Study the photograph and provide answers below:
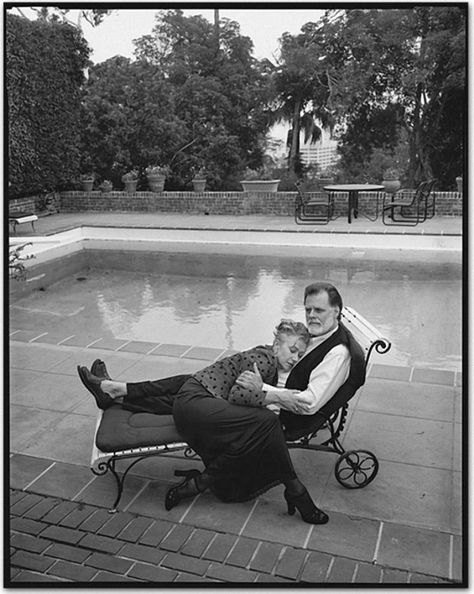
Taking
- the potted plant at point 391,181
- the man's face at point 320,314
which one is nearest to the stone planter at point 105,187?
the potted plant at point 391,181

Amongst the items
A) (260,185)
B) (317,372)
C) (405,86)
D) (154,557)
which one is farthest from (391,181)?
(154,557)

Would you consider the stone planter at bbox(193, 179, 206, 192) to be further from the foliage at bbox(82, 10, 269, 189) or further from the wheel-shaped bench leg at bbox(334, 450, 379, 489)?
the wheel-shaped bench leg at bbox(334, 450, 379, 489)

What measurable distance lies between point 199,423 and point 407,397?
1.45m

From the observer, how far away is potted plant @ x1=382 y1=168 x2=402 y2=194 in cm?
1074

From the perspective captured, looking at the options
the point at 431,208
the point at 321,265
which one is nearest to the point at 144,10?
the point at 321,265

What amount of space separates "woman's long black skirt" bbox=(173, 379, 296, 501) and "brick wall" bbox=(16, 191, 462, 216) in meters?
8.40

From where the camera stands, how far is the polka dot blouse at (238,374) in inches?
92.2

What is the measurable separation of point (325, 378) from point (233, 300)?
406 centimetres

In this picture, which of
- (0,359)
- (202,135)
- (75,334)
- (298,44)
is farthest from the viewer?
(202,135)

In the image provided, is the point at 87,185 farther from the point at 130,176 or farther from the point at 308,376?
the point at 308,376

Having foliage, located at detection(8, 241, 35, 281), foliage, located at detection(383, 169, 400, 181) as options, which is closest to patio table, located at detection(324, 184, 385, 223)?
foliage, located at detection(383, 169, 400, 181)

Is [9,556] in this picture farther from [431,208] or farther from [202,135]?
[202,135]

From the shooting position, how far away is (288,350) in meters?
2.53

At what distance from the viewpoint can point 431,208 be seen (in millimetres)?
10047
